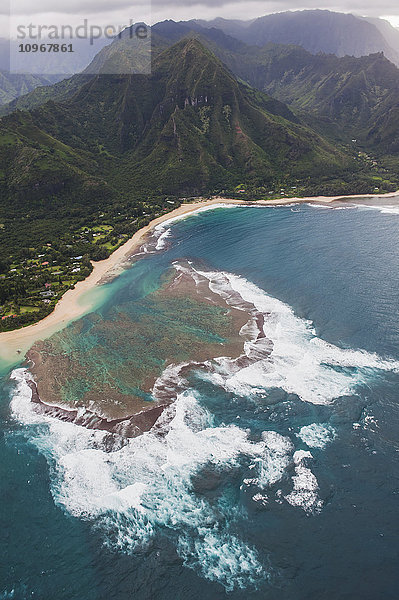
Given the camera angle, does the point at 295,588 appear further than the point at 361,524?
No

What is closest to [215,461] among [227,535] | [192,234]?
[227,535]

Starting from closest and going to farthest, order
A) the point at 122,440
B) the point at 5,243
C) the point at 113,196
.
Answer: the point at 122,440 < the point at 5,243 < the point at 113,196

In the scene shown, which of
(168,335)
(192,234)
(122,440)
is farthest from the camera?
(192,234)

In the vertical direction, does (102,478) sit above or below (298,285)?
below

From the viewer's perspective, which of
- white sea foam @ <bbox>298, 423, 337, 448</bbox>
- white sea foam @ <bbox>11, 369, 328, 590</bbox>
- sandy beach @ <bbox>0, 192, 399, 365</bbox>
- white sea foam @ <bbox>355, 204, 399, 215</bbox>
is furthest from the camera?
white sea foam @ <bbox>355, 204, 399, 215</bbox>

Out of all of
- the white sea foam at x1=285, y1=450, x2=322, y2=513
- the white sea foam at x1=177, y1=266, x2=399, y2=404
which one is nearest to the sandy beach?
the white sea foam at x1=177, y1=266, x2=399, y2=404

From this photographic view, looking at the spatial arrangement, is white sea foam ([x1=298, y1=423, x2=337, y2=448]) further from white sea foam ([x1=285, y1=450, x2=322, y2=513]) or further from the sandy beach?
the sandy beach

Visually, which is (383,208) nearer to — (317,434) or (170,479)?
(317,434)

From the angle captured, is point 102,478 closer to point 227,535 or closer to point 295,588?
point 227,535
